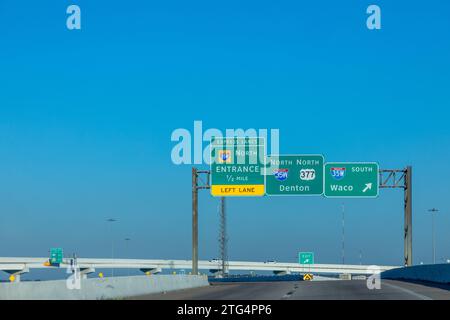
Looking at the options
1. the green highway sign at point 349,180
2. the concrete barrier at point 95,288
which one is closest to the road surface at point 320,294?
the concrete barrier at point 95,288

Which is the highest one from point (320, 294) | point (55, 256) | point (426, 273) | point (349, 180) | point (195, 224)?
point (349, 180)

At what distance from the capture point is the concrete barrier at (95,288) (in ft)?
71.7

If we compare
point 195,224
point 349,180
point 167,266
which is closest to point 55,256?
point 167,266

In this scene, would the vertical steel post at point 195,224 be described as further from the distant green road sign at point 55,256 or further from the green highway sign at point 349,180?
the distant green road sign at point 55,256

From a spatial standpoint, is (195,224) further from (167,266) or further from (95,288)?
(167,266)

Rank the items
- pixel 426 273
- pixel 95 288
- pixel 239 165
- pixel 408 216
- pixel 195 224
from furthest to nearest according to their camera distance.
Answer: pixel 408 216
pixel 195 224
pixel 239 165
pixel 426 273
pixel 95 288

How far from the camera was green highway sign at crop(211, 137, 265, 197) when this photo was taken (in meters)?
54.9

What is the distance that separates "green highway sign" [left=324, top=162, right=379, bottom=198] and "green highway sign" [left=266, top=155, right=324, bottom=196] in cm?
66

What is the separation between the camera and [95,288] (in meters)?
28.5

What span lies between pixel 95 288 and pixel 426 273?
2654cm

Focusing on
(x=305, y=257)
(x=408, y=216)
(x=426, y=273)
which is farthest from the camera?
(x=305, y=257)

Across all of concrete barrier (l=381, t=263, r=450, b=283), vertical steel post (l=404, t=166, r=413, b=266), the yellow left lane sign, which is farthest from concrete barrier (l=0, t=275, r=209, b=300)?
vertical steel post (l=404, t=166, r=413, b=266)

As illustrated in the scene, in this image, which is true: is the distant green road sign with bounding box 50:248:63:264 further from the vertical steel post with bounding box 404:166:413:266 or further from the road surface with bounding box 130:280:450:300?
the road surface with bounding box 130:280:450:300
